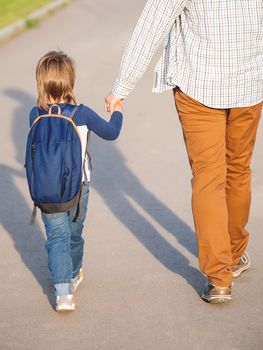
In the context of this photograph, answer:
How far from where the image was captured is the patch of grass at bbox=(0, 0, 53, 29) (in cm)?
1655

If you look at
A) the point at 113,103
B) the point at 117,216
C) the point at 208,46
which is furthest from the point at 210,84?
the point at 117,216

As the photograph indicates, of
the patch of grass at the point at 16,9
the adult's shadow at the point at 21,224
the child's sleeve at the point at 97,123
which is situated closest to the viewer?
the child's sleeve at the point at 97,123

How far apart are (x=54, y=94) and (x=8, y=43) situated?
10096 millimetres

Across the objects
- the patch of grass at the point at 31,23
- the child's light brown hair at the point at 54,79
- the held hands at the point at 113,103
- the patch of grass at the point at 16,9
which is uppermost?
the child's light brown hair at the point at 54,79

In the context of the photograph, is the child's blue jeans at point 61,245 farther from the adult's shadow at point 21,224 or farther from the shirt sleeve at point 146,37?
the shirt sleeve at point 146,37

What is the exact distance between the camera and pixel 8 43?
49.1 ft

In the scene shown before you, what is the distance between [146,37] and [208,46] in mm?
342

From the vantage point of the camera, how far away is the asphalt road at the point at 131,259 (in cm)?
494

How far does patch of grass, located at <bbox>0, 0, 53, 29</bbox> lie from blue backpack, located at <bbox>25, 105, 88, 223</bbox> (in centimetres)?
1118

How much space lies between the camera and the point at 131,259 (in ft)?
19.9

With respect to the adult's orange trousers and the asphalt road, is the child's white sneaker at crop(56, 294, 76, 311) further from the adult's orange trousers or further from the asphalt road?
the adult's orange trousers

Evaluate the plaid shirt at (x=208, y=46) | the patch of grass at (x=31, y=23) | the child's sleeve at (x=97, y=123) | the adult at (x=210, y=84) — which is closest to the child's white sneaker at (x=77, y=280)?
the adult at (x=210, y=84)

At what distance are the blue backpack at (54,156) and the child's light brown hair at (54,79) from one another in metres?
0.08

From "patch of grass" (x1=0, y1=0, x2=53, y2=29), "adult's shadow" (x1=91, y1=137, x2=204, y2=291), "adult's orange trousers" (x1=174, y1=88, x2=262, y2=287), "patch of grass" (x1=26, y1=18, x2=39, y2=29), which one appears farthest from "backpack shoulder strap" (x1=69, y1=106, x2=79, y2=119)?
"patch of grass" (x1=26, y1=18, x2=39, y2=29)
